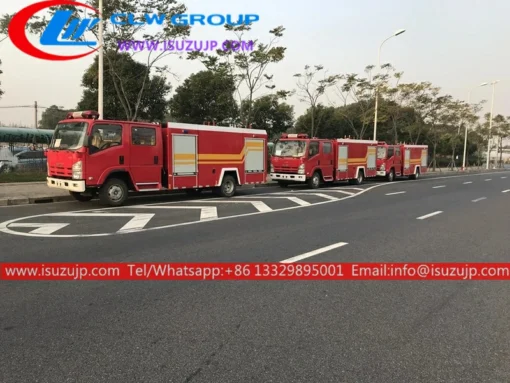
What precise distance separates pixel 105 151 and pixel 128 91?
13.1m

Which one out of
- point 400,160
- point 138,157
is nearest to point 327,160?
point 400,160

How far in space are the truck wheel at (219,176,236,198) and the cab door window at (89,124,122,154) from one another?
14.7 ft

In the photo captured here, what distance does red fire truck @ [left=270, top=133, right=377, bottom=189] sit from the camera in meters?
20.2

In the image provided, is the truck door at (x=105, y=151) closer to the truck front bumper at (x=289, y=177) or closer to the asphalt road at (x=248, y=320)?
the asphalt road at (x=248, y=320)

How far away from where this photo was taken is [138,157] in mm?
12508

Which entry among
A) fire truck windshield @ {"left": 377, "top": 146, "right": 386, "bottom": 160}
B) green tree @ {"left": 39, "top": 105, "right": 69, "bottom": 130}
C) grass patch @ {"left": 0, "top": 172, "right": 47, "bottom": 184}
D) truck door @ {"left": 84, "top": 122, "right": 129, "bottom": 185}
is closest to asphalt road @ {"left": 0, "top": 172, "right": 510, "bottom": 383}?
truck door @ {"left": 84, "top": 122, "right": 129, "bottom": 185}

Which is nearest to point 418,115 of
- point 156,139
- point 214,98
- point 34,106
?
point 214,98

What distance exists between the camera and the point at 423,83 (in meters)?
38.0

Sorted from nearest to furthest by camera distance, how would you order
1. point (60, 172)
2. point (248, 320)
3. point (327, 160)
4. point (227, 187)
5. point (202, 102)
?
point (248, 320), point (60, 172), point (227, 187), point (327, 160), point (202, 102)

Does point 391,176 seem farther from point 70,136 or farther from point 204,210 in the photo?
point 70,136

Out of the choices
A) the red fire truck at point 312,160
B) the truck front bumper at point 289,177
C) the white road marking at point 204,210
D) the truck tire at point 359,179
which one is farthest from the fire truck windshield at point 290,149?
the white road marking at point 204,210

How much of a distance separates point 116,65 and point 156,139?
8427 mm

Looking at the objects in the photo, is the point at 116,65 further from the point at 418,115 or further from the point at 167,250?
the point at 418,115

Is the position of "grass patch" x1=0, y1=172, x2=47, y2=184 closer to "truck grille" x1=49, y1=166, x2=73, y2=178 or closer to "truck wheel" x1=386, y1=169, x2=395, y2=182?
"truck grille" x1=49, y1=166, x2=73, y2=178
